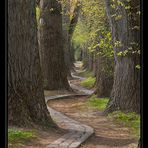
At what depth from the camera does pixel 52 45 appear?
22172mm

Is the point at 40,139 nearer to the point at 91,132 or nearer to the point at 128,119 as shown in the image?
the point at 91,132

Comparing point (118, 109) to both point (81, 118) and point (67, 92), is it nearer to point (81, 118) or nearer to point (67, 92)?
point (81, 118)

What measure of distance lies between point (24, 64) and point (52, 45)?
12235mm

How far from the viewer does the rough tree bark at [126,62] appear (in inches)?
511

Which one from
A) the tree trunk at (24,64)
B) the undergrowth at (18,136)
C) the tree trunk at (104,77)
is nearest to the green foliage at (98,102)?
the tree trunk at (104,77)

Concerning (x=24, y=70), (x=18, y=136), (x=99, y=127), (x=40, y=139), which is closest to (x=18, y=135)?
(x=18, y=136)

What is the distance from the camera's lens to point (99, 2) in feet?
60.8

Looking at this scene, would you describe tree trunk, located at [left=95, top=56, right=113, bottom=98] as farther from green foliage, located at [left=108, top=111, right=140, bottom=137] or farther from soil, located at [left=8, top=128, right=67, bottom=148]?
soil, located at [left=8, top=128, right=67, bottom=148]

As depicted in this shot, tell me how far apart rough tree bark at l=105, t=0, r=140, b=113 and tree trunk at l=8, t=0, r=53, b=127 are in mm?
3815

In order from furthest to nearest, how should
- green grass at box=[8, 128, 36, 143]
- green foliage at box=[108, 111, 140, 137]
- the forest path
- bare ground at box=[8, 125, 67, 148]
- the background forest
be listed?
green foliage at box=[108, 111, 140, 137] < the background forest < the forest path < green grass at box=[8, 128, 36, 143] < bare ground at box=[8, 125, 67, 148]

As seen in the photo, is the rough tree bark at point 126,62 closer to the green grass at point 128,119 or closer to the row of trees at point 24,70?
the green grass at point 128,119

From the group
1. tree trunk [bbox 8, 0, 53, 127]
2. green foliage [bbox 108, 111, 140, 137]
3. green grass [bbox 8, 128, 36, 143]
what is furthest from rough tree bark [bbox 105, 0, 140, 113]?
green grass [bbox 8, 128, 36, 143]

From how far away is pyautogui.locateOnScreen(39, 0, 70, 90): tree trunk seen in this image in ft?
71.4
